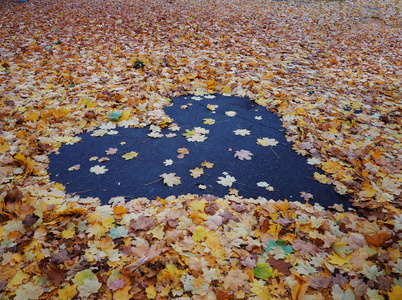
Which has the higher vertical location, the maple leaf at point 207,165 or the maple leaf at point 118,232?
the maple leaf at point 207,165

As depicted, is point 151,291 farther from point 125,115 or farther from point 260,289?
point 125,115

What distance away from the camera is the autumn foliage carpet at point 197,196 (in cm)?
193

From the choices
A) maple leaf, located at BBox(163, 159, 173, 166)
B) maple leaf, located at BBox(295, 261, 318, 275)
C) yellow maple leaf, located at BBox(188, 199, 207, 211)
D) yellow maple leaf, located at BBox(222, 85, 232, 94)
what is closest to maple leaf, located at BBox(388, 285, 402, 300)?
maple leaf, located at BBox(295, 261, 318, 275)

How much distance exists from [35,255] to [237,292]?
171 centimetres

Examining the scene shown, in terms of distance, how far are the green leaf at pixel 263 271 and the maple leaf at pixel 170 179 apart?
1318mm

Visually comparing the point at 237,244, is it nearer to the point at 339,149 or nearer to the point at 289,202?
the point at 289,202

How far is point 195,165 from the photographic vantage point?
10.6ft

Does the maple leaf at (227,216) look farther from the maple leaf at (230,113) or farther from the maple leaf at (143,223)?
the maple leaf at (230,113)

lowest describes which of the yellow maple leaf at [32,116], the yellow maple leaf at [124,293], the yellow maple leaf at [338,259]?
the yellow maple leaf at [32,116]

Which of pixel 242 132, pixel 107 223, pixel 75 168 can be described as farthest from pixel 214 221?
pixel 75 168

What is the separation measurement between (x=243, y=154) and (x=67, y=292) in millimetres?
2484

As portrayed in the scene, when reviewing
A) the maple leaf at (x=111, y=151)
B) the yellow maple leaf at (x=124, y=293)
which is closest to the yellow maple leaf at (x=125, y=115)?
the maple leaf at (x=111, y=151)

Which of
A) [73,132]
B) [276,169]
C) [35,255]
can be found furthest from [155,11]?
[35,255]

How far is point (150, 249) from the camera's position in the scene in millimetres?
2113
